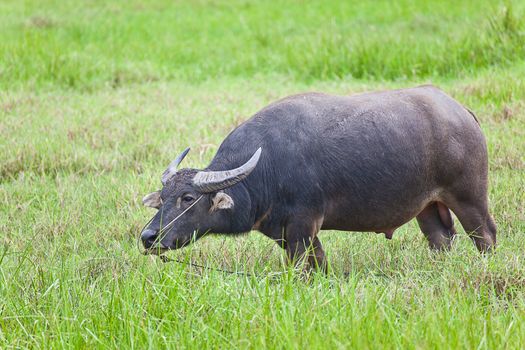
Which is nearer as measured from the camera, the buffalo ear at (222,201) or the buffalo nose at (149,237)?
the buffalo nose at (149,237)

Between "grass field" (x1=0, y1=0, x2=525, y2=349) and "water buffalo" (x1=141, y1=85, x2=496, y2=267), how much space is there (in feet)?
0.83

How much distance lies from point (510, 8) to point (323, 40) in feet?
7.42

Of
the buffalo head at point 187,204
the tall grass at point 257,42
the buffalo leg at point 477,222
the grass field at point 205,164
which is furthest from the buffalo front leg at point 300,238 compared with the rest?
the tall grass at point 257,42

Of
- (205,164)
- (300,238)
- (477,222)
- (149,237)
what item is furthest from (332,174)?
(205,164)

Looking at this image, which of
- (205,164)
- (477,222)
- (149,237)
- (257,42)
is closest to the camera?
(149,237)

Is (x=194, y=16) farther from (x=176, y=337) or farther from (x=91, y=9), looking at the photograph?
(x=176, y=337)

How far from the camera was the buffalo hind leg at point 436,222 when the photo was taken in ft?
16.8

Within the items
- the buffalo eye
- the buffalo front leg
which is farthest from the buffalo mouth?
the buffalo front leg

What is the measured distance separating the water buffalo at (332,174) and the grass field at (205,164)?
254mm

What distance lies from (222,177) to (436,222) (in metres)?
1.60

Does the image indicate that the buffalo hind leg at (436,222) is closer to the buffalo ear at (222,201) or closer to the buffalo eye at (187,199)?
the buffalo ear at (222,201)

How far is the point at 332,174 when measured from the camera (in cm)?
453

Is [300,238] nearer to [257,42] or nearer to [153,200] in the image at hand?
[153,200]

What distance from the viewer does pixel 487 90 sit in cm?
786
